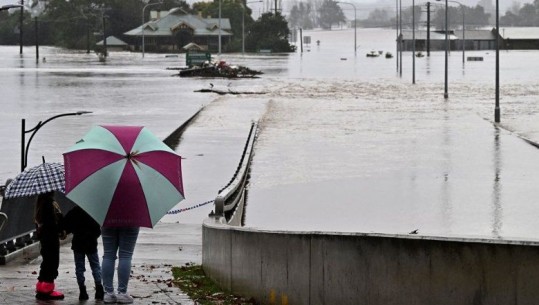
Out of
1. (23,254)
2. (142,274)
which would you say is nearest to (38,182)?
(142,274)

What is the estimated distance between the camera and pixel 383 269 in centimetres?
1191

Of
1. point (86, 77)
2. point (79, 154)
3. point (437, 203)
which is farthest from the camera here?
point (86, 77)

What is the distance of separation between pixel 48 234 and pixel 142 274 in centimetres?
257

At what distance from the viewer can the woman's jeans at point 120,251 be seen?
12.9 m

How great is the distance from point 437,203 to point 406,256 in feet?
61.7

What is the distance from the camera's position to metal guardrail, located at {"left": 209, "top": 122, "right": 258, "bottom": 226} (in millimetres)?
17250

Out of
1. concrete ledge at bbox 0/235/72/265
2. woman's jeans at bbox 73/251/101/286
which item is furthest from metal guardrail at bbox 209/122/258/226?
woman's jeans at bbox 73/251/101/286

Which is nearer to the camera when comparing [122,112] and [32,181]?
[32,181]

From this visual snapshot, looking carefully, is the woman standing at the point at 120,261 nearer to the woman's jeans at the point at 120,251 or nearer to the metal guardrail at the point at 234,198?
the woman's jeans at the point at 120,251

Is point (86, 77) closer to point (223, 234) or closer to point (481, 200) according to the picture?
point (481, 200)

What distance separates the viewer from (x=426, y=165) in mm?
38781

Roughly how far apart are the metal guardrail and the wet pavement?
74 cm

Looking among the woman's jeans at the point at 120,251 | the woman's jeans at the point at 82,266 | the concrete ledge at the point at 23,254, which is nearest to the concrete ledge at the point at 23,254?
the concrete ledge at the point at 23,254

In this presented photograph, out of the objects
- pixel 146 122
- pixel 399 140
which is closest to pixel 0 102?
pixel 146 122
